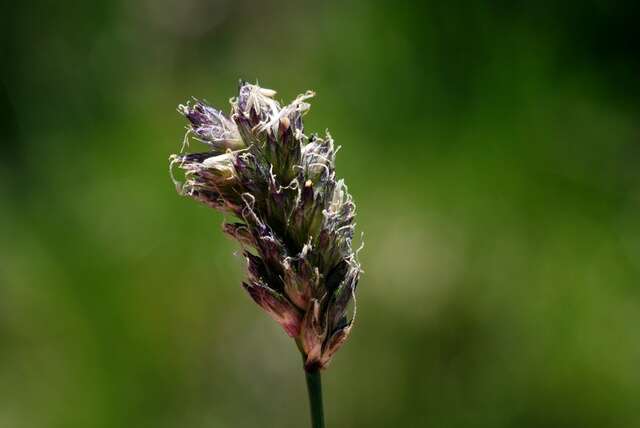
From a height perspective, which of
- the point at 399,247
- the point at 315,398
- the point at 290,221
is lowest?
the point at 315,398

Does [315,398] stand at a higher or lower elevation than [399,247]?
lower

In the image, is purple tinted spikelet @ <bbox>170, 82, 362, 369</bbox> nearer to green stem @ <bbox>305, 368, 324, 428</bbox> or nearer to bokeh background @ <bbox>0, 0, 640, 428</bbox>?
green stem @ <bbox>305, 368, 324, 428</bbox>

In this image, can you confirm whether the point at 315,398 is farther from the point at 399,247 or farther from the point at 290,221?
the point at 399,247

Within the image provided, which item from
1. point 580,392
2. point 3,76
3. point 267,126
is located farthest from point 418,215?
point 3,76

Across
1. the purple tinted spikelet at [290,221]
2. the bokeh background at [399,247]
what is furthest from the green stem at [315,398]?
the bokeh background at [399,247]

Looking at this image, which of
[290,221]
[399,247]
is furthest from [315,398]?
[399,247]
